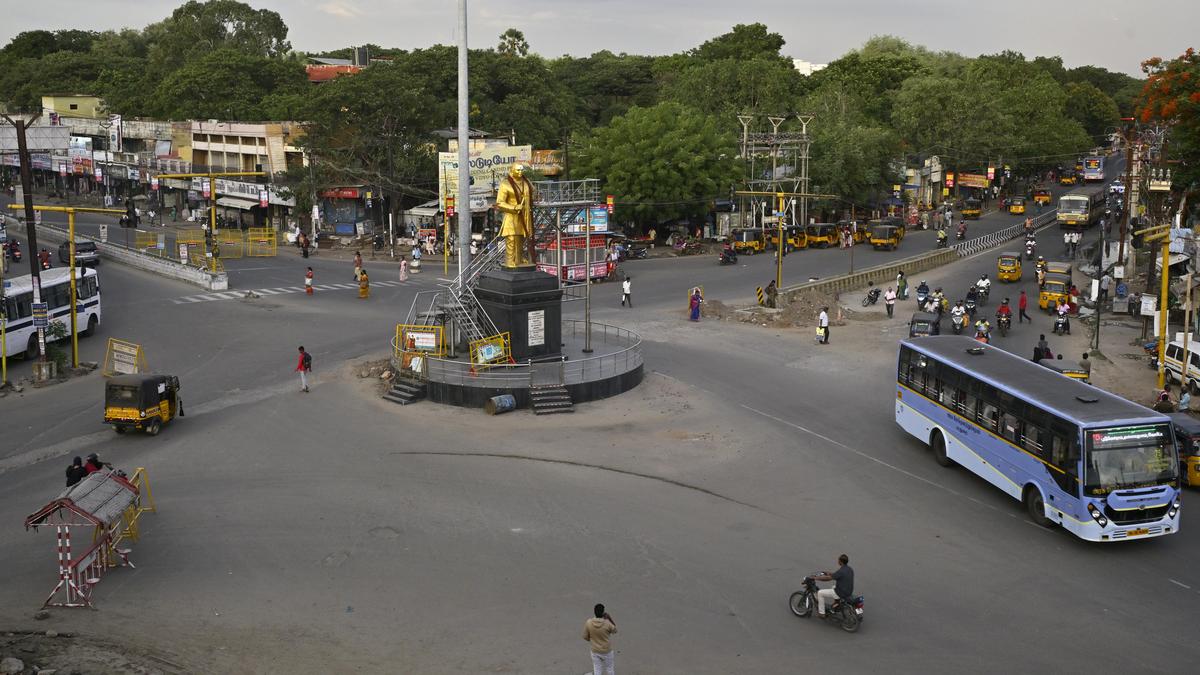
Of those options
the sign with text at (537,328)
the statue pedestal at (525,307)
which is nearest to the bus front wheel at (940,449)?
the statue pedestal at (525,307)

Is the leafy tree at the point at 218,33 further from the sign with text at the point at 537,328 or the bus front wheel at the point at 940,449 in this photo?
the bus front wheel at the point at 940,449

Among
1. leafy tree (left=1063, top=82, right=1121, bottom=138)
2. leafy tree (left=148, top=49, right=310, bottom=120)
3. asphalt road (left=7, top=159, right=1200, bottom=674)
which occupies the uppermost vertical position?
A: leafy tree (left=1063, top=82, right=1121, bottom=138)

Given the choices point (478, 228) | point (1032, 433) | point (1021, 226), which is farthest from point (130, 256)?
point (1021, 226)

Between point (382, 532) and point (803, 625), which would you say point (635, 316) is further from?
point (803, 625)

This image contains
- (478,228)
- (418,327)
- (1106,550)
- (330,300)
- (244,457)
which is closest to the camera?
(1106,550)

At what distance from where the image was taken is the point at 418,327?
1204 inches

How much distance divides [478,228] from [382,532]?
5275 centimetres

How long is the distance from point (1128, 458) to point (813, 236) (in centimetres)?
5127

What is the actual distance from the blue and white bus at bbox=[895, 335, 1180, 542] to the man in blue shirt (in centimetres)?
577

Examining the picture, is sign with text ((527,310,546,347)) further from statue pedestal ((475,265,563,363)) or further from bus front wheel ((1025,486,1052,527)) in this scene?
bus front wheel ((1025,486,1052,527))

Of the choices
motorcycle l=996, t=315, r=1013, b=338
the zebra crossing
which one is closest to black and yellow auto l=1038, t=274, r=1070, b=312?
motorcycle l=996, t=315, r=1013, b=338

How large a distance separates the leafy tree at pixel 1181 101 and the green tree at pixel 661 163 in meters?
26.5

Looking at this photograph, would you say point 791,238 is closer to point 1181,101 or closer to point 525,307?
point 1181,101

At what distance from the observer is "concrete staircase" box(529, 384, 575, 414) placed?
2714 centimetres
